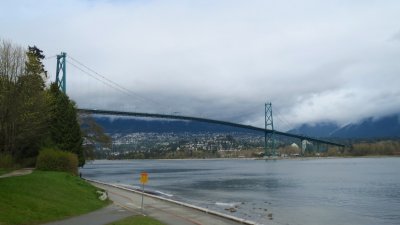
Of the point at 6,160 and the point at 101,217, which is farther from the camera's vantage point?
the point at 6,160

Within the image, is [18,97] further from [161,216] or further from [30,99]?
[161,216]

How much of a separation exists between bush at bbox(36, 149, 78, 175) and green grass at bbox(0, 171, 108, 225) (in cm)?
1062

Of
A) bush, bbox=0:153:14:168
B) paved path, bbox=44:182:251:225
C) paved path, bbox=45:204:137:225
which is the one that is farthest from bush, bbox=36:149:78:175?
paved path, bbox=45:204:137:225

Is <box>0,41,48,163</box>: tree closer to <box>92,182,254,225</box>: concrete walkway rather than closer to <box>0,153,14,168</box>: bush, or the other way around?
<box>0,153,14,168</box>: bush

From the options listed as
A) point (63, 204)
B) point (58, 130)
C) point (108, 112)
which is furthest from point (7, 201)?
point (108, 112)

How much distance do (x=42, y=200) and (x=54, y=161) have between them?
2015 centimetres

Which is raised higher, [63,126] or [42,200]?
[63,126]

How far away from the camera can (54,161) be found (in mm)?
41438

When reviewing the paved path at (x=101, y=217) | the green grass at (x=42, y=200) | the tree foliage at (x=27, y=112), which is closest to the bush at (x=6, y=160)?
the tree foliage at (x=27, y=112)

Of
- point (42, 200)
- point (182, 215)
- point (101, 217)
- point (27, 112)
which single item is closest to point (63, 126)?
point (27, 112)

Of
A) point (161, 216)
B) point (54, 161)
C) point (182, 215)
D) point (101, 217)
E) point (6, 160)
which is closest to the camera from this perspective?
point (101, 217)

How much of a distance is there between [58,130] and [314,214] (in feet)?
90.9

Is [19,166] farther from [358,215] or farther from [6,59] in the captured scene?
[358,215]

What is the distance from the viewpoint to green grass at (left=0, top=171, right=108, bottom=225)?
18.5m
